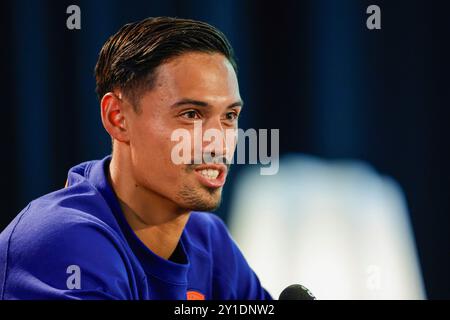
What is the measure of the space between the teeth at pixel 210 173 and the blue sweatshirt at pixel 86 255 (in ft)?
0.47

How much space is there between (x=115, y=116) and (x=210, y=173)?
188 mm

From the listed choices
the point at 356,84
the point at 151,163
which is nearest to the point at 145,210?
the point at 151,163

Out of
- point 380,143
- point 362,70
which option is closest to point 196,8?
point 362,70

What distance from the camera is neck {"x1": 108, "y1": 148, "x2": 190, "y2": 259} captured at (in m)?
1.18

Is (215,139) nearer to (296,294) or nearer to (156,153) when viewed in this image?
(156,153)

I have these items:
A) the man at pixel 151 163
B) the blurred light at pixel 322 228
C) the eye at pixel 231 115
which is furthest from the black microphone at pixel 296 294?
the blurred light at pixel 322 228

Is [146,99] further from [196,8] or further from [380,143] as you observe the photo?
[380,143]

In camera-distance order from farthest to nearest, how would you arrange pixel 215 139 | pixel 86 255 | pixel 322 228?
pixel 322 228, pixel 215 139, pixel 86 255

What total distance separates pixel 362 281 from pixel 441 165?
37cm

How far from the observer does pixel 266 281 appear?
186 cm

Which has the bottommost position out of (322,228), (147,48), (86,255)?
(322,228)

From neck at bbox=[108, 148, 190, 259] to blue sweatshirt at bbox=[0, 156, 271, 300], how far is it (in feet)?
0.08

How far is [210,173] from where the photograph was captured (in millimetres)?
1167

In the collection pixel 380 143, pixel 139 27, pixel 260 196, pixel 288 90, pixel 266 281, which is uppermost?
pixel 139 27
